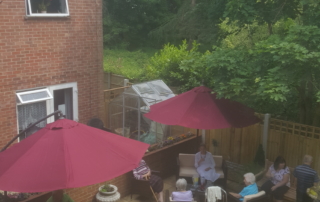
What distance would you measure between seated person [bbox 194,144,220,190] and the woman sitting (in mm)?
1246

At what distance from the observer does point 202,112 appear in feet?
26.7

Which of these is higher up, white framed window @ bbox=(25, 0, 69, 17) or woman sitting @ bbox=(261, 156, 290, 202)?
white framed window @ bbox=(25, 0, 69, 17)

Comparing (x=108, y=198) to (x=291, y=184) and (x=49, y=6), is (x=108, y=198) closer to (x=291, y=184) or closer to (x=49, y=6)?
(x=291, y=184)

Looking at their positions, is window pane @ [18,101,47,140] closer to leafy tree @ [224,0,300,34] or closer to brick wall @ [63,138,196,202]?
brick wall @ [63,138,196,202]

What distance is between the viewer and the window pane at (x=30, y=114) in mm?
9008

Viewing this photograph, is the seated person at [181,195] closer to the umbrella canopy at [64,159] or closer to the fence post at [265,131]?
the umbrella canopy at [64,159]

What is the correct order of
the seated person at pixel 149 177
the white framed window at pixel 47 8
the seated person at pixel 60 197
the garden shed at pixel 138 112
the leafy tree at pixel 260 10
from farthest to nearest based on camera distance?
the garden shed at pixel 138 112 < the white framed window at pixel 47 8 < the leafy tree at pixel 260 10 < the seated person at pixel 149 177 < the seated person at pixel 60 197

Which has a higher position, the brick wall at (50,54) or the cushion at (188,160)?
the brick wall at (50,54)

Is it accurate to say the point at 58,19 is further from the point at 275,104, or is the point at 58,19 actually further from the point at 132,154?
the point at 275,104

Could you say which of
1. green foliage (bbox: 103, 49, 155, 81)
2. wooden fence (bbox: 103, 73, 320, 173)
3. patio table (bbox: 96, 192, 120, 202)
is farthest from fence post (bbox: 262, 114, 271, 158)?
green foliage (bbox: 103, 49, 155, 81)

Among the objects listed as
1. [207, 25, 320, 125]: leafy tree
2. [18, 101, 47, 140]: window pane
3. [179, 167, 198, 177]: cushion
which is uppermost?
[207, 25, 320, 125]: leafy tree

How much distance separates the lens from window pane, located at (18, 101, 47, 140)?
901 centimetres

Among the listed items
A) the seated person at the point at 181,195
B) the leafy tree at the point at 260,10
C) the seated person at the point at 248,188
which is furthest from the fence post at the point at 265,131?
the seated person at the point at 181,195

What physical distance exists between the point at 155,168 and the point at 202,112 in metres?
2.24
